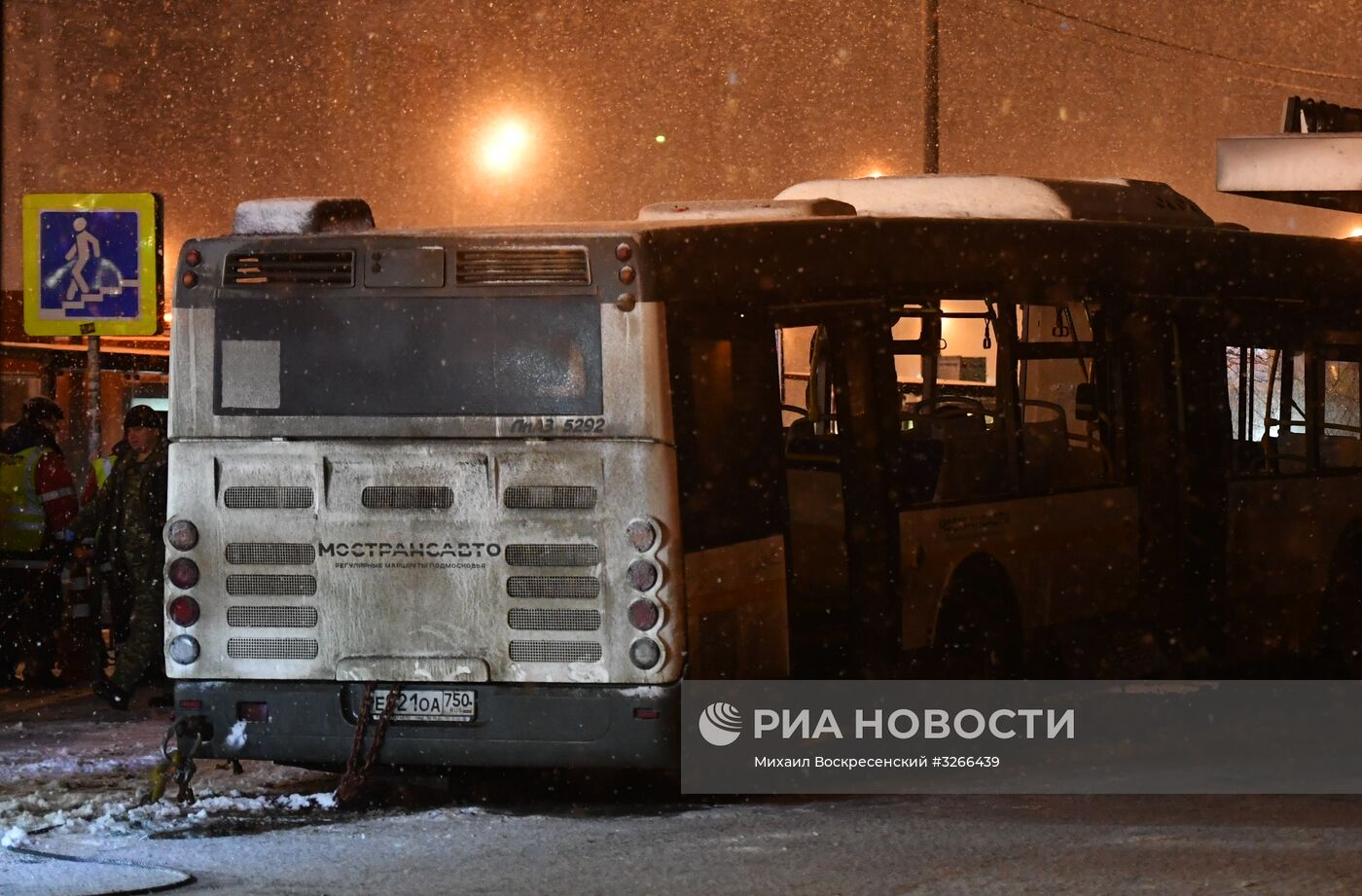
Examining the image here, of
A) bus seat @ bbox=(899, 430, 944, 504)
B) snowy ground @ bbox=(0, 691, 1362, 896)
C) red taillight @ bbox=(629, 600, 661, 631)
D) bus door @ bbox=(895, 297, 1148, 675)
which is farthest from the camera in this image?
bus door @ bbox=(895, 297, 1148, 675)

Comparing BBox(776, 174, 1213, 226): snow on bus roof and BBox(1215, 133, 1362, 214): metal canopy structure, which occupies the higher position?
BBox(1215, 133, 1362, 214): metal canopy structure

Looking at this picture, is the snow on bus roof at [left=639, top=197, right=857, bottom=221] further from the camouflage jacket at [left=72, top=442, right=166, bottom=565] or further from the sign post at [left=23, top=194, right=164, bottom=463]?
the sign post at [left=23, top=194, right=164, bottom=463]

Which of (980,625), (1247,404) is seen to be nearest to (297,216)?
(980,625)

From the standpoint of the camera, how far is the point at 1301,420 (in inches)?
577

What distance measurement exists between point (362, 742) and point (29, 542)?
22.4 feet

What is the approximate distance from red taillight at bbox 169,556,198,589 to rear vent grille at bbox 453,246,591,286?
Answer: 1.62 metres

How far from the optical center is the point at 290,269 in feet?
33.1

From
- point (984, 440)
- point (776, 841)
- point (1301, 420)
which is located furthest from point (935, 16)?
point (776, 841)

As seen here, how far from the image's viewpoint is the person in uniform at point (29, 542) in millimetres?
15844

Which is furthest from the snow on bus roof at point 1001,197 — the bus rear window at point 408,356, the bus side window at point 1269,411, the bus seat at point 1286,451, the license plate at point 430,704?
the license plate at point 430,704

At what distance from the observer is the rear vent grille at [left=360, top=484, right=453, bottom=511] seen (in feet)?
32.1

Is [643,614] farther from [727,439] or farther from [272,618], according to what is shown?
[272,618]

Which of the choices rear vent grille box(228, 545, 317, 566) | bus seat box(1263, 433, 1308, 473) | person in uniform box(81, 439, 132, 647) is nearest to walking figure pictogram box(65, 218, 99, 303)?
person in uniform box(81, 439, 132, 647)

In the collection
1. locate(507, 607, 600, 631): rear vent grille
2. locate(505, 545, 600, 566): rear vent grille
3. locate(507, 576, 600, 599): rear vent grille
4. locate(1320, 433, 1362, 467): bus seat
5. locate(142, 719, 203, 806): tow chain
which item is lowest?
locate(142, 719, 203, 806): tow chain
